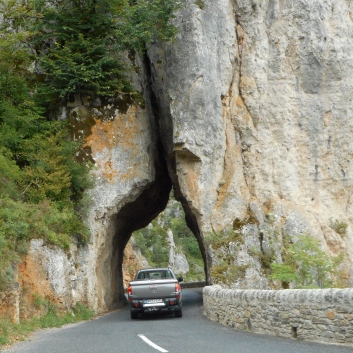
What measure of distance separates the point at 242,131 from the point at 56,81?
8.86m

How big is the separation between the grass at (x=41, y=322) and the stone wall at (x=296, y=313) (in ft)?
17.5

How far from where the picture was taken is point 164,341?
1059 centimetres

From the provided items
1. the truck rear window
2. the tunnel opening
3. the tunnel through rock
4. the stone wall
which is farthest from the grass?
the tunnel opening

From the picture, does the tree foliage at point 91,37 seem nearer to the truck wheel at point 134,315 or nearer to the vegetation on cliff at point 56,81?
the vegetation on cliff at point 56,81

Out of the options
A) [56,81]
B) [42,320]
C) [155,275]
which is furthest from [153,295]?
[56,81]

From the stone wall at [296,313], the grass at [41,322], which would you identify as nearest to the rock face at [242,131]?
the grass at [41,322]

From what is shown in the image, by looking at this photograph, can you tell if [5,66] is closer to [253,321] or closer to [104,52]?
[104,52]

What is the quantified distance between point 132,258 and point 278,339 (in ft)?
→ 124

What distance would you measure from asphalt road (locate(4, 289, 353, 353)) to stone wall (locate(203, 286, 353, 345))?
0.24 metres

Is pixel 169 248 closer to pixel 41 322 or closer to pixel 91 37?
pixel 91 37

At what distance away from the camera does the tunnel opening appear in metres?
56.7

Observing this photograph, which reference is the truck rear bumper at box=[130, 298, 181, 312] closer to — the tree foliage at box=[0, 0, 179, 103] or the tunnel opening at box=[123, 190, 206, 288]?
the tree foliage at box=[0, 0, 179, 103]

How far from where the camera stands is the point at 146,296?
54.7 feet

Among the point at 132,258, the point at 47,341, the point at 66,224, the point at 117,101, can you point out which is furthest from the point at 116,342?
the point at 132,258
